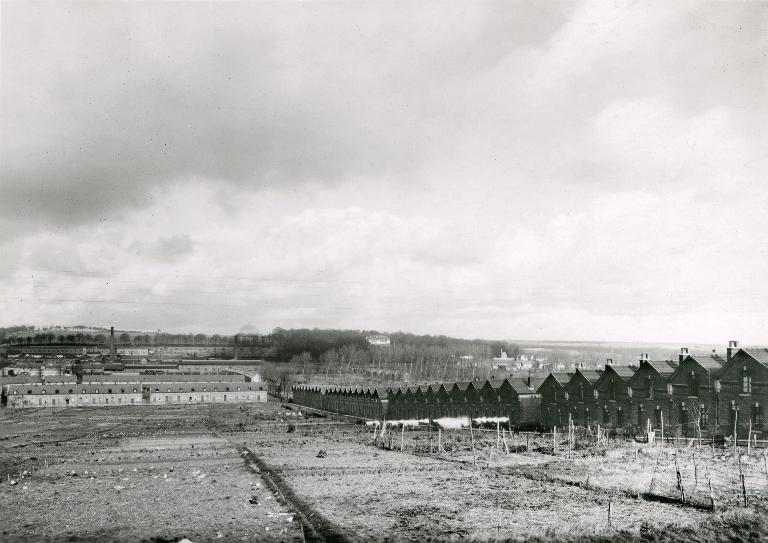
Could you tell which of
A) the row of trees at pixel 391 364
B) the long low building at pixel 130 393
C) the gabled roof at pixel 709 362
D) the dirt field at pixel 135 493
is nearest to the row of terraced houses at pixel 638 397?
the gabled roof at pixel 709 362

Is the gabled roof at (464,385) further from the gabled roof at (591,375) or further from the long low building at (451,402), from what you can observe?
the gabled roof at (591,375)

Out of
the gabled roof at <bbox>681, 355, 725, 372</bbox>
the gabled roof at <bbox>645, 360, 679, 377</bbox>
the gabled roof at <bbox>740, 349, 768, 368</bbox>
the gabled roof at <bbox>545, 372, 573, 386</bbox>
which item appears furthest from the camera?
the gabled roof at <bbox>545, 372, 573, 386</bbox>

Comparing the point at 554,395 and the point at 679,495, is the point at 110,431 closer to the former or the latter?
the point at 554,395

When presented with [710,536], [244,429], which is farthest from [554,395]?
[710,536]

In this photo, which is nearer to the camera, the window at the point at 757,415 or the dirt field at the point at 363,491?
the dirt field at the point at 363,491

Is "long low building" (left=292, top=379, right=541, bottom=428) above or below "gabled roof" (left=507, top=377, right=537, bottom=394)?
below

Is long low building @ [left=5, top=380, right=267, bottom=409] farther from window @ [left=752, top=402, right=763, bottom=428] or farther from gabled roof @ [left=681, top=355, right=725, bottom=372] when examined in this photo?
window @ [left=752, top=402, right=763, bottom=428]

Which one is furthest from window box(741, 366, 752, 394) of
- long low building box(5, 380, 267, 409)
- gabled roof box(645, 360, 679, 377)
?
long low building box(5, 380, 267, 409)
